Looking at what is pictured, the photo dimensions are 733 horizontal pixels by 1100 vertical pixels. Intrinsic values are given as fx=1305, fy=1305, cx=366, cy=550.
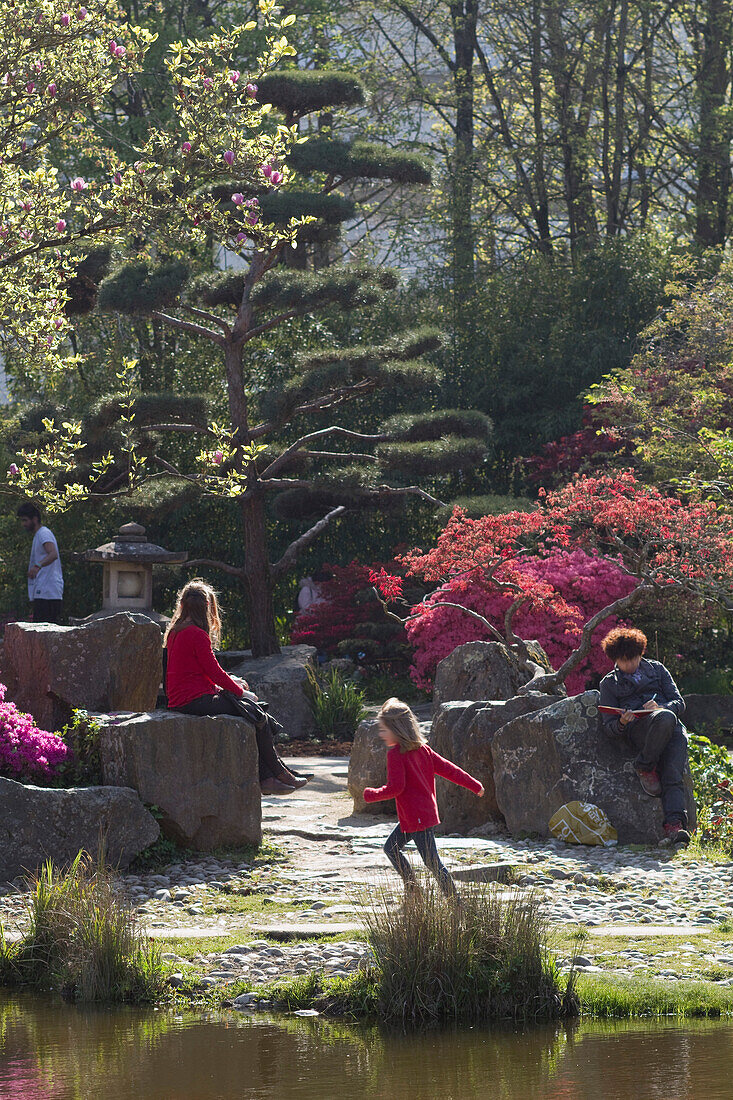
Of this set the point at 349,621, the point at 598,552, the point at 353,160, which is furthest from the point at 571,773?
the point at 353,160

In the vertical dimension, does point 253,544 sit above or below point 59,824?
above

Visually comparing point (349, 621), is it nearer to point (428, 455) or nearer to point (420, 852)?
point (428, 455)

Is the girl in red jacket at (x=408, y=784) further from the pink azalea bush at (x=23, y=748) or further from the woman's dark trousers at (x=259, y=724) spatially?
the pink azalea bush at (x=23, y=748)

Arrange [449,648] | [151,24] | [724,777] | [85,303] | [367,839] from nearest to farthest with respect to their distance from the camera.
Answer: [367,839]
[724,777]
[449,648]
[85,303]
[151,24]

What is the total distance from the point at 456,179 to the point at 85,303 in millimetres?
8186

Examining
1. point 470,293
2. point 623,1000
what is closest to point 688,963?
point 623,1000

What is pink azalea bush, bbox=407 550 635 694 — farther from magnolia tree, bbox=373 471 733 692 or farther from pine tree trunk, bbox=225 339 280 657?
pine tree trunk, bbox=225 339 280 657

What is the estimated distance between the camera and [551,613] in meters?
12.9

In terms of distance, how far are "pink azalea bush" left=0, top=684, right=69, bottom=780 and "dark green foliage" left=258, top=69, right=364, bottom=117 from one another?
883 cm

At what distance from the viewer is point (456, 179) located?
2058 cm

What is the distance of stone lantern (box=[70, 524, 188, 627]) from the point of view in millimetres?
13312

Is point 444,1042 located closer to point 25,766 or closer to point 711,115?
point 25,766

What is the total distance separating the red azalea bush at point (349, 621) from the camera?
1567 cm

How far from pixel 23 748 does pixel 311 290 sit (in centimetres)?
765
